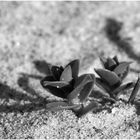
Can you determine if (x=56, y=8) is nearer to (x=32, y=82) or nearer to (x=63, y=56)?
(x=63, y=56)

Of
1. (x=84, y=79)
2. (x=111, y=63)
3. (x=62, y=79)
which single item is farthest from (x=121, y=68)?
(x=62, y=79)

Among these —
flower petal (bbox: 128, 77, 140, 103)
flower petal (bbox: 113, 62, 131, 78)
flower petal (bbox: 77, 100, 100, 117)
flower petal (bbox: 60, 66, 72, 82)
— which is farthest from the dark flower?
flower petal (bbox: 128, 77, 140, 103)

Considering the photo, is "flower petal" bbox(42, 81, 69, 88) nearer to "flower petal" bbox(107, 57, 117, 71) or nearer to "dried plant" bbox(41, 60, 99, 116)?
"dried plant" bbox(41, 60, 99, 116)

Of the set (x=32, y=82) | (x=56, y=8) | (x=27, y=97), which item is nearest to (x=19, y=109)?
(x=27, y=97)

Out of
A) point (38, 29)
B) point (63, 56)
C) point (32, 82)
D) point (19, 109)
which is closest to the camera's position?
point (19, 109)

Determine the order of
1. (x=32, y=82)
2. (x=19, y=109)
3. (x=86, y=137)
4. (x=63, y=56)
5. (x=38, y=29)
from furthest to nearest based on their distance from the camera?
(x=38, y=29), (x=63, y=56), (x=32, y=82), (x=19, y=109), (x=86, y=137)

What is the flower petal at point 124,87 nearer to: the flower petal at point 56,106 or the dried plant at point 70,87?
the dried plant at point 70,87

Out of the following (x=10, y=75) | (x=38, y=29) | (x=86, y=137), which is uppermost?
(x=38, y=29)

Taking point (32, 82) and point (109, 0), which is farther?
point (109, 0)
